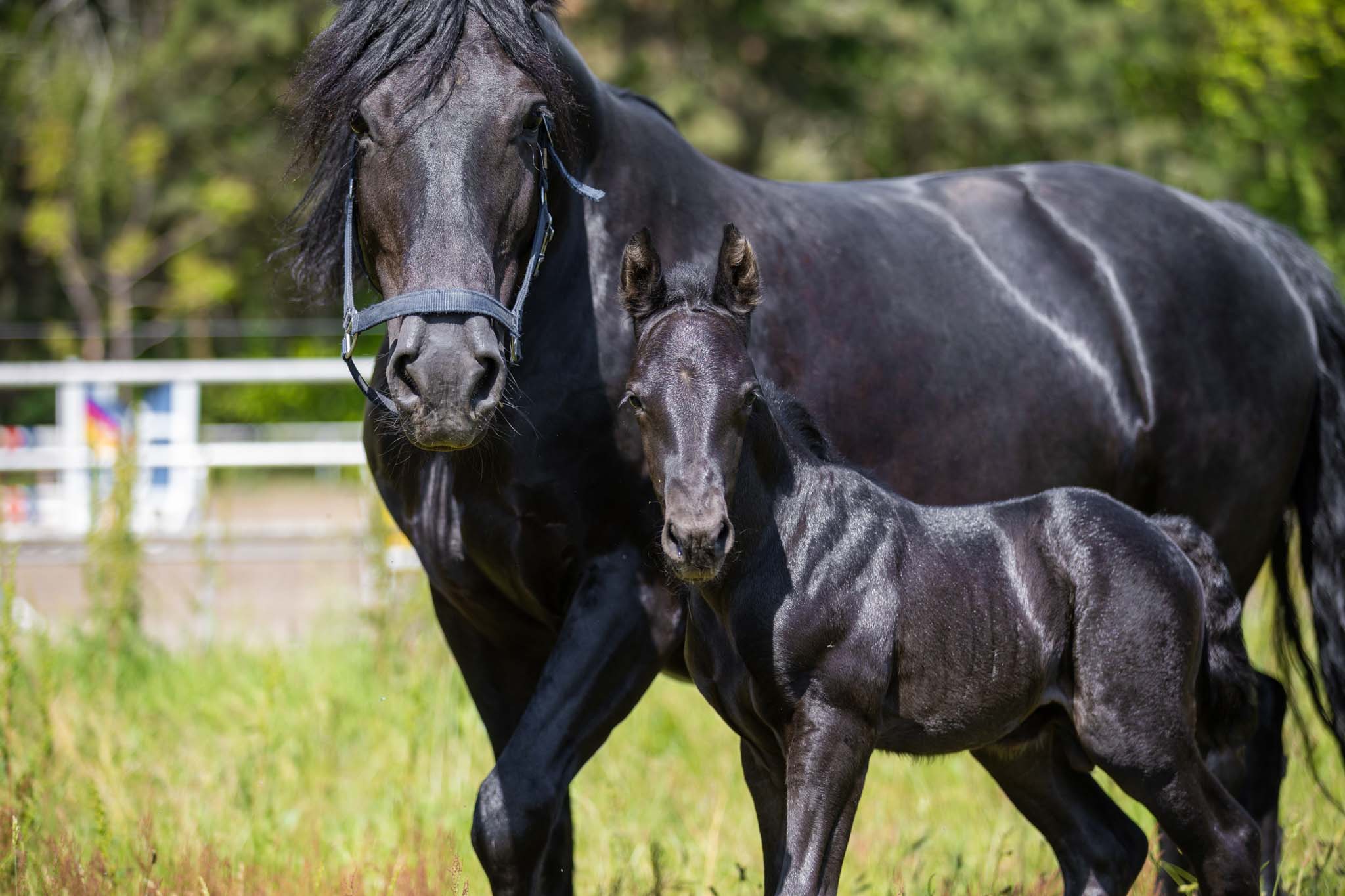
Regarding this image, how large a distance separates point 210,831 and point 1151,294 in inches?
137

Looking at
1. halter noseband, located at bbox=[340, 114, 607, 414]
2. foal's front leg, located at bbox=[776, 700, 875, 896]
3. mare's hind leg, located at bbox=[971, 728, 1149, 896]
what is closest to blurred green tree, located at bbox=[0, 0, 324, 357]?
halter noseband, located at bbox=[340, 114, 607, 414]

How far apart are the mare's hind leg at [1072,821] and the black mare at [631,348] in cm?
2

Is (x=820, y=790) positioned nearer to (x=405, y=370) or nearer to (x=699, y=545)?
(x=699, y=545)

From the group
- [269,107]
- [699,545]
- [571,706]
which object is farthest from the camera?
[269,107]

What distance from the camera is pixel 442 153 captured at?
293 cm

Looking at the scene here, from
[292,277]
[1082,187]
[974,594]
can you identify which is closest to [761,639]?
[974,594]

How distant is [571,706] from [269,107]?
19.7 meters

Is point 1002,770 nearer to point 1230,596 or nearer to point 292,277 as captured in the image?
point 1230,596

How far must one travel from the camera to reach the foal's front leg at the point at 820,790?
2520 millimetres

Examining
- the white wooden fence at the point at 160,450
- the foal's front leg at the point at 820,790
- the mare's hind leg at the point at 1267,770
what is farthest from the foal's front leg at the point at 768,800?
the white wooden fence at the point at 160,450

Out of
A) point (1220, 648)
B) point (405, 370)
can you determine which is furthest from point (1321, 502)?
point (405, 370)

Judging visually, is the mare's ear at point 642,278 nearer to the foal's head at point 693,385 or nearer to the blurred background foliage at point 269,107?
the foal's head at point 693,385

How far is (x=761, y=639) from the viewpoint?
262 centimetres

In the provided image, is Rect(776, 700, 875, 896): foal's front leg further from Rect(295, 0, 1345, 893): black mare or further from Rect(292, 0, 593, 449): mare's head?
Result: Rect(292, 0, 593, 449): mare's head
